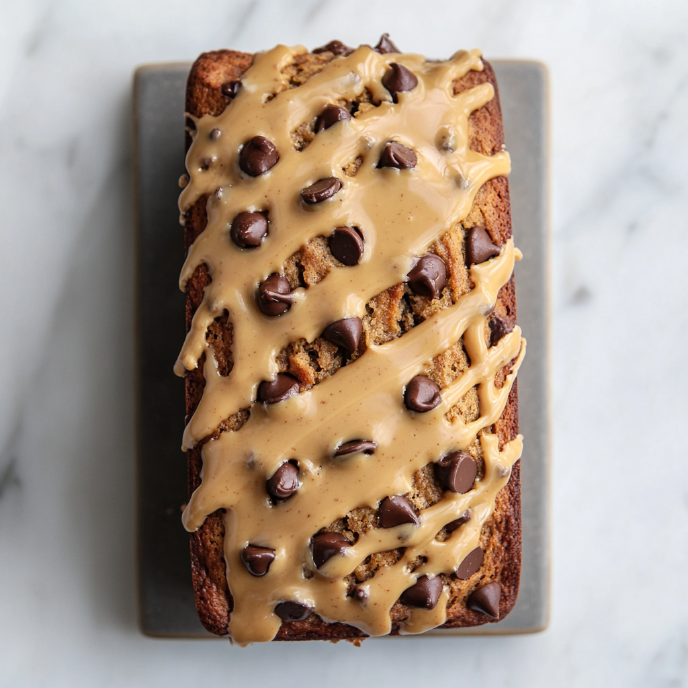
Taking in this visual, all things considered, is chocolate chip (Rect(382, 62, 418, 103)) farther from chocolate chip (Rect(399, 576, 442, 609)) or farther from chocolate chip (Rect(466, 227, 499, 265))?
chocolate chip (Rect(399, 576, 442, 609))

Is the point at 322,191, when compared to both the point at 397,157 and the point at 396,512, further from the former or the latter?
the point at 396,512

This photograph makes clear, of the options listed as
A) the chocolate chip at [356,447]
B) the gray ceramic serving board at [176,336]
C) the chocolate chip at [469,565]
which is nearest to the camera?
the chocolate chip at [356,447]

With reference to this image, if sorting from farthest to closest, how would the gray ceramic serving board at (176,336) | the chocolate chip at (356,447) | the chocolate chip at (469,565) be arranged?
1. the gray ceramic serving board at (176,336)
2. the chocolate chip at (469,565)
3. the chocolate chip at (356,447)

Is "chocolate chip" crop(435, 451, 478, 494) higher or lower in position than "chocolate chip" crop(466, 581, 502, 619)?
higher

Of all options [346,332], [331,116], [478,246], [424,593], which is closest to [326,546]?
[424,593]

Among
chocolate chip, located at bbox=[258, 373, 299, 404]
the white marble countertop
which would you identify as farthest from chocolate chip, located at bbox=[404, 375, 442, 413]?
the white marble countertop

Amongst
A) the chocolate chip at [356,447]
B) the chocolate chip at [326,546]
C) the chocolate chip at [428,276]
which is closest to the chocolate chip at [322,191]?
the chocolate chip at [428,276]

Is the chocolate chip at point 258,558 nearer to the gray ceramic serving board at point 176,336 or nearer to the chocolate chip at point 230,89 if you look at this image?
the gray ceramic serving board at point 176,336
